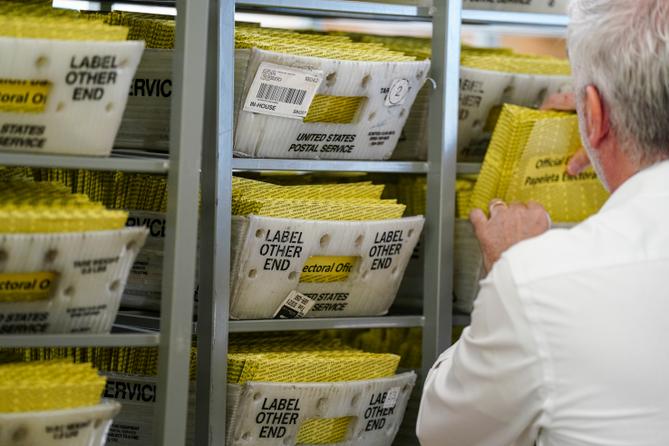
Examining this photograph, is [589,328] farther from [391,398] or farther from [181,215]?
[391,398]

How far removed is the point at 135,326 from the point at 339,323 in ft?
1.55

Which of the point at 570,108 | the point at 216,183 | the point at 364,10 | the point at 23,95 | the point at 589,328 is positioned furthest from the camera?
the point at 570,108

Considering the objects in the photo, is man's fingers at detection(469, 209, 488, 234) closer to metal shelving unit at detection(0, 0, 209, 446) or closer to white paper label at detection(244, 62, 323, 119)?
white paper label at detection(244, 62, 323, 119)

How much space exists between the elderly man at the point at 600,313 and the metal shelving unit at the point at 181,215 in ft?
2.06

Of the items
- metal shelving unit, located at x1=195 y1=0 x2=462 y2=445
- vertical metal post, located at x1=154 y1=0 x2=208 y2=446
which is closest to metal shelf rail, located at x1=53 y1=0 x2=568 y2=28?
metal shelving unit, located at x1=195 y1=0 x2=462 y2=445

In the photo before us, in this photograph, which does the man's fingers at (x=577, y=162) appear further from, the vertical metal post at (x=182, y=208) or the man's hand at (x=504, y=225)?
the vertical metal post at (x=182, y=208)

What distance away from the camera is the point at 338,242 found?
2.42 metres

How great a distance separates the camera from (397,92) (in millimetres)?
2469

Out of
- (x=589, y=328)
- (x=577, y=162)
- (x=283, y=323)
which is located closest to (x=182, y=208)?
(x=283, y=323)

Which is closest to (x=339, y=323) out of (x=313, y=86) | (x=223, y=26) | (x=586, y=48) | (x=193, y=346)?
(x=193, y=346)

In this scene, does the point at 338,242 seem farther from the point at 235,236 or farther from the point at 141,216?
the point at 141,216

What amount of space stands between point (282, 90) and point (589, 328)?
3.25 ft

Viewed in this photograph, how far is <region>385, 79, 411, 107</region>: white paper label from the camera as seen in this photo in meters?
2.45

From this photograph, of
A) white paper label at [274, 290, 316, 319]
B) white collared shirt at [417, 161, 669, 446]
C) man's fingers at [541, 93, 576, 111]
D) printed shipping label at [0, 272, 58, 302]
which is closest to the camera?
white collared shirt at [417, 161, 669, 446]
